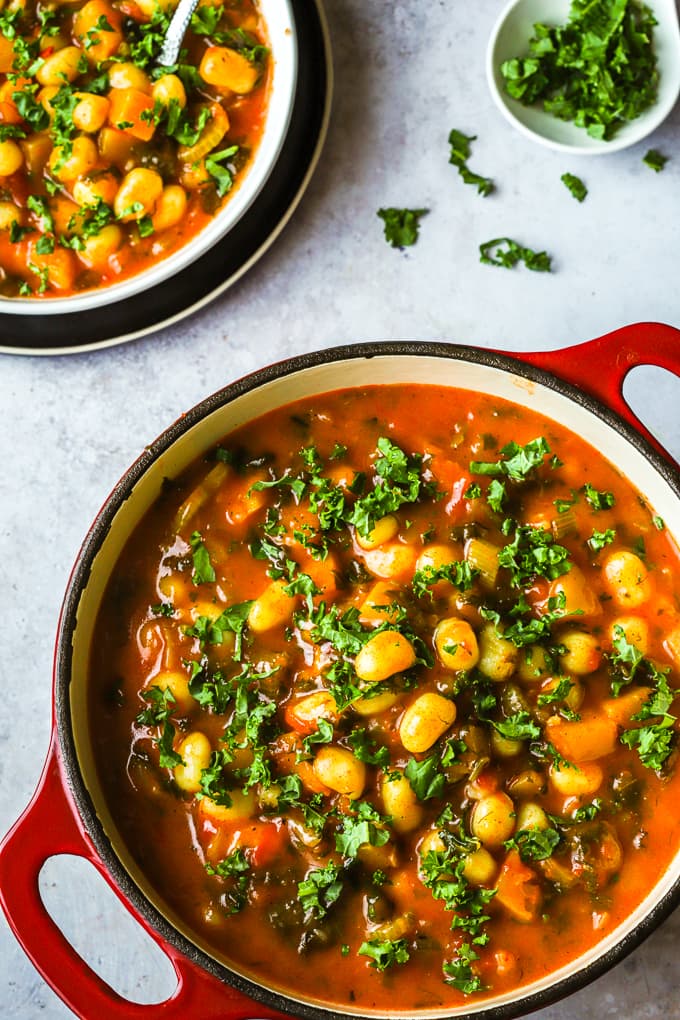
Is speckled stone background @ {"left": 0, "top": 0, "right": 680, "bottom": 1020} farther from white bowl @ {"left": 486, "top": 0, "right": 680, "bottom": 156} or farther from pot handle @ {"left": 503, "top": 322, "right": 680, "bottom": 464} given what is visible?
pot handle @ {"left": 503, "top": 322, "right": 680, "bottom": 464}

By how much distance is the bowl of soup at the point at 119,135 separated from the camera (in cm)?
317

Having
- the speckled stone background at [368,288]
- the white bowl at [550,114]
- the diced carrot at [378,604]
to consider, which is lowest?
the diced carrot at [378,604]

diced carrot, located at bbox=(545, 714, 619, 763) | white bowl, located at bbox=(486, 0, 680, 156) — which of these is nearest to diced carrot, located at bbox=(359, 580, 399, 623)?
diced carrot, located at bbox=(545, 714, 619, 763)

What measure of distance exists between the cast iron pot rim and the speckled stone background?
54 cm

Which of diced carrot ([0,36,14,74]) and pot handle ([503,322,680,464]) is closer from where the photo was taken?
pot handle ([503,322,680,464])

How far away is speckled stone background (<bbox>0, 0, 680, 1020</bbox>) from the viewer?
127 inches

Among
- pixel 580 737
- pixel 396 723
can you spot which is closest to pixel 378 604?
pixel 396 723

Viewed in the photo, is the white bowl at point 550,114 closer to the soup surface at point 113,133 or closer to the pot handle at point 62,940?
the soup surface at point 113,133

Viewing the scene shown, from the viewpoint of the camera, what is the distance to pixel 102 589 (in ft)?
9.22

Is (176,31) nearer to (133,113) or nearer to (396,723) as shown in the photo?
(133,113)

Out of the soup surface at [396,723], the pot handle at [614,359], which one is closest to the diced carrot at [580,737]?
the soup surface at [396,723]

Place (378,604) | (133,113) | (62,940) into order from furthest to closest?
1. (133,113)
2. (378,604)
3. (62,940)

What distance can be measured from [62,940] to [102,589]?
34.1 inches

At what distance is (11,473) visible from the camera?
10.7ft
